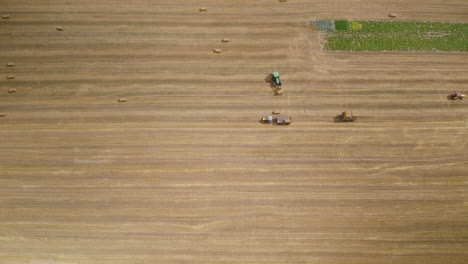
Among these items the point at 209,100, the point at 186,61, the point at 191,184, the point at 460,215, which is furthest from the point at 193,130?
the point at 460,215

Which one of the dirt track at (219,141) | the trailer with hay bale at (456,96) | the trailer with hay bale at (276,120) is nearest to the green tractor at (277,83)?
the dirt track at (219,141)

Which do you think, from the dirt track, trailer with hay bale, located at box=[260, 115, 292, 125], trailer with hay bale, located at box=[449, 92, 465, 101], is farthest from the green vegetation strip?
trailer with hay bale, located at box=[260, 115, 292, 125]

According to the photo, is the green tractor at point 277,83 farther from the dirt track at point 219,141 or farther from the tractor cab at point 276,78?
the dirt track at point 219,141

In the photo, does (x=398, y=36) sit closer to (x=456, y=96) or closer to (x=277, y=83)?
(x=456, y=96)

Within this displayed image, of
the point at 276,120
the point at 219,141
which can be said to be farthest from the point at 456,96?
the point at 219,141

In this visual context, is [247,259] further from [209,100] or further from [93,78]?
[93,78]
